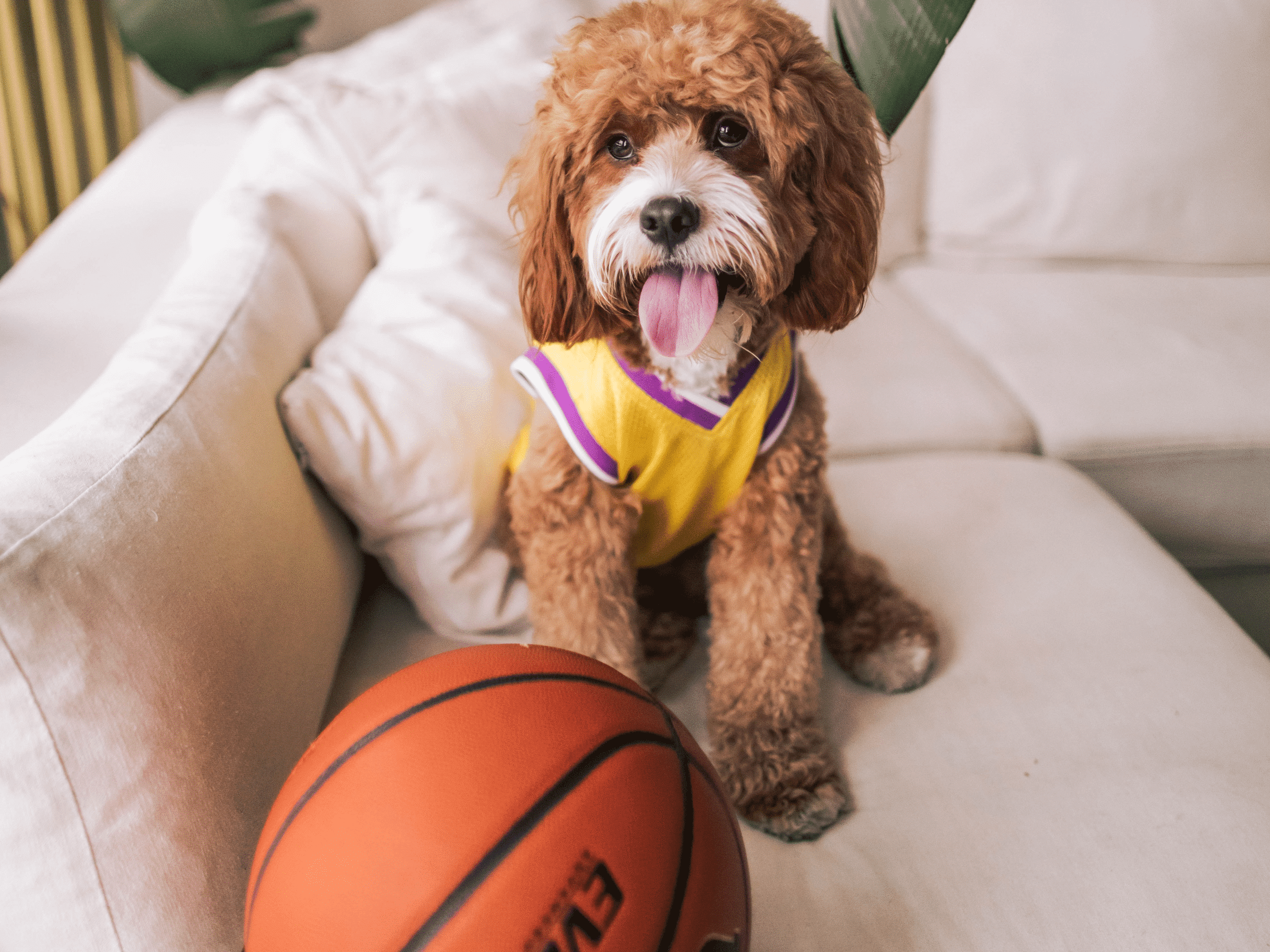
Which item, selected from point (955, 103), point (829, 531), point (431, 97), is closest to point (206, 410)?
point (829, 531)

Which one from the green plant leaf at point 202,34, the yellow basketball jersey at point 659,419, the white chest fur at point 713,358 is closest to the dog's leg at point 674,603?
the yellow basketball jersey at point 659,419

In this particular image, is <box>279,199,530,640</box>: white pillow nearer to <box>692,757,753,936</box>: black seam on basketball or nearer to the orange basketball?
the orange basketball

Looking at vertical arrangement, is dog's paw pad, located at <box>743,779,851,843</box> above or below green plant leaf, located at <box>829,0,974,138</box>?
below

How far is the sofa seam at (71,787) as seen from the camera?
66 cm

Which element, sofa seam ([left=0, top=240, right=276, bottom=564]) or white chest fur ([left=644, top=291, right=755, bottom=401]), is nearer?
sofa seam ([left=0, top=240, right=276, bottom=564])

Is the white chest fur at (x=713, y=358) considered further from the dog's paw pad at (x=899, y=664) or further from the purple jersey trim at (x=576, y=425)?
the dog's paw pad at (x=899, y=664)

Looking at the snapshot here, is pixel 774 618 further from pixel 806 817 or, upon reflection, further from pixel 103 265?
pixel 103 265

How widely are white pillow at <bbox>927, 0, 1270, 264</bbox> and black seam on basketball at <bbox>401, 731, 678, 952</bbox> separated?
1.95 metres

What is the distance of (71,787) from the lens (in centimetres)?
68

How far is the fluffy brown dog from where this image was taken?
893mm

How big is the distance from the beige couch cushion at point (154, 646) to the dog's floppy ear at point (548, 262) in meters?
0.37

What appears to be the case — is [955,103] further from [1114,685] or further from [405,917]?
[405,917]

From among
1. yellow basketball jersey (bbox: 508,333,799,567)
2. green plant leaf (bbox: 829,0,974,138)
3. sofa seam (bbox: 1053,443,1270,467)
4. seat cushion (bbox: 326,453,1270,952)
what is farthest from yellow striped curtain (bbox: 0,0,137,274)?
sofa seam (bbox: 1053,443,1270,467)

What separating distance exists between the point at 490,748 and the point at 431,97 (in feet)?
4.71
